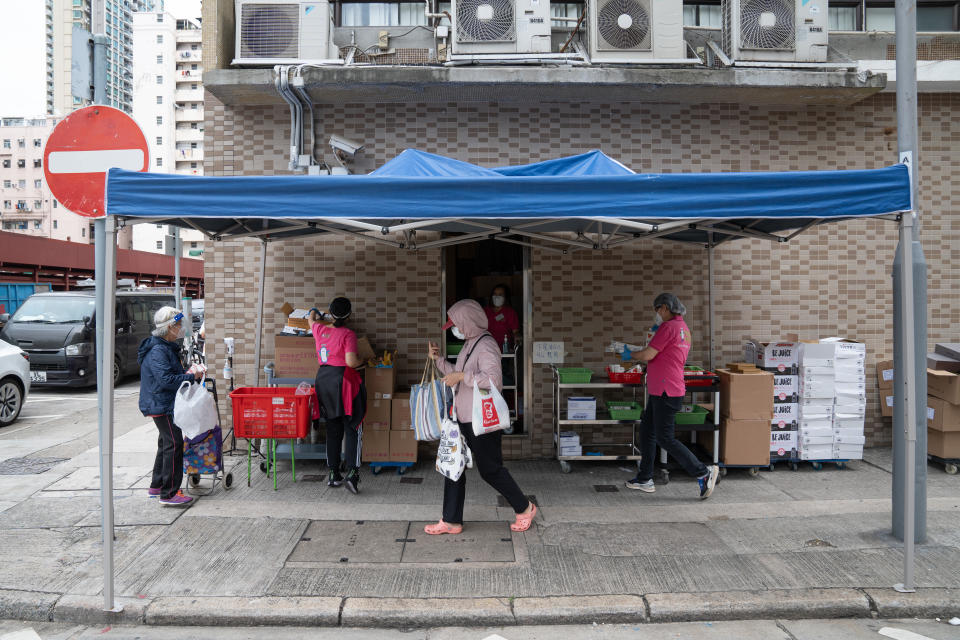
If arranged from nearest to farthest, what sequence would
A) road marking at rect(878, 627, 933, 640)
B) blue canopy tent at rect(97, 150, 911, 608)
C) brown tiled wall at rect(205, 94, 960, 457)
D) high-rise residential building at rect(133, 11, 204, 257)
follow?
1. road marking at rect(878, 627, 933, 640)
2. blue canopy tent at rect(97, 150, 911, 608)
3. brown tiled wall at rect(205, 94, 960, 457)
4. high-rise residential building at rect(133, 11, 204, 257)

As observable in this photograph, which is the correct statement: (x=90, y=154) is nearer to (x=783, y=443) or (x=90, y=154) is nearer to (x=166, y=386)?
(x=166, y=386)

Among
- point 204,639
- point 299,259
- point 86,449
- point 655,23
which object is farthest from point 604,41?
point 86,449

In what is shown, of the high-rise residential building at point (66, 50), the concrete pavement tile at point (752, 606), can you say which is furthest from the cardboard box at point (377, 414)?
the high-rise residential building at point (66, 50)

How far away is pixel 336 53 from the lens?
7254mm

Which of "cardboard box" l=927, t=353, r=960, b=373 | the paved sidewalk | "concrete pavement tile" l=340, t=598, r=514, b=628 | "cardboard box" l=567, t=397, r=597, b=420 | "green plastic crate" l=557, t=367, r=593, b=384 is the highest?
"cardboard box" l=927, t=353, r=960, b=373

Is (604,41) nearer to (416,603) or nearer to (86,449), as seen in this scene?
(416,603)

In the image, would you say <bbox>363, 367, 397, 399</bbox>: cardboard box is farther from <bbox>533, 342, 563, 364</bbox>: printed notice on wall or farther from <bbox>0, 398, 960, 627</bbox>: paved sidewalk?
<bbox>533, 342, 563, 364</bbox>: printed notice on wall

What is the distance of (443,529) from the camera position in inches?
199

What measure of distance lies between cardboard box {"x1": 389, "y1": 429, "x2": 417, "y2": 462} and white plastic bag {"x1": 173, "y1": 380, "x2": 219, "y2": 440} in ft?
6.14

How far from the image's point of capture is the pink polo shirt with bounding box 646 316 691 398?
19.1 feet

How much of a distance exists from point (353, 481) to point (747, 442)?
159 inches

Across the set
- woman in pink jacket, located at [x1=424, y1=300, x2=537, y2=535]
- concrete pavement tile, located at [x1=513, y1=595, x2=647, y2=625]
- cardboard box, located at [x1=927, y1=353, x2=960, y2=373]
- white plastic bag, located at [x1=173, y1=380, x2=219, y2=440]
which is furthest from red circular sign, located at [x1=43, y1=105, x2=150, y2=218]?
cardboard box, located at [x1=927, y1=353, x2=960, y2=373]

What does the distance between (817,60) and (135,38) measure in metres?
87.4

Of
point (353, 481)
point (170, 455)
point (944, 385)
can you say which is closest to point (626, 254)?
point (944, 385)
